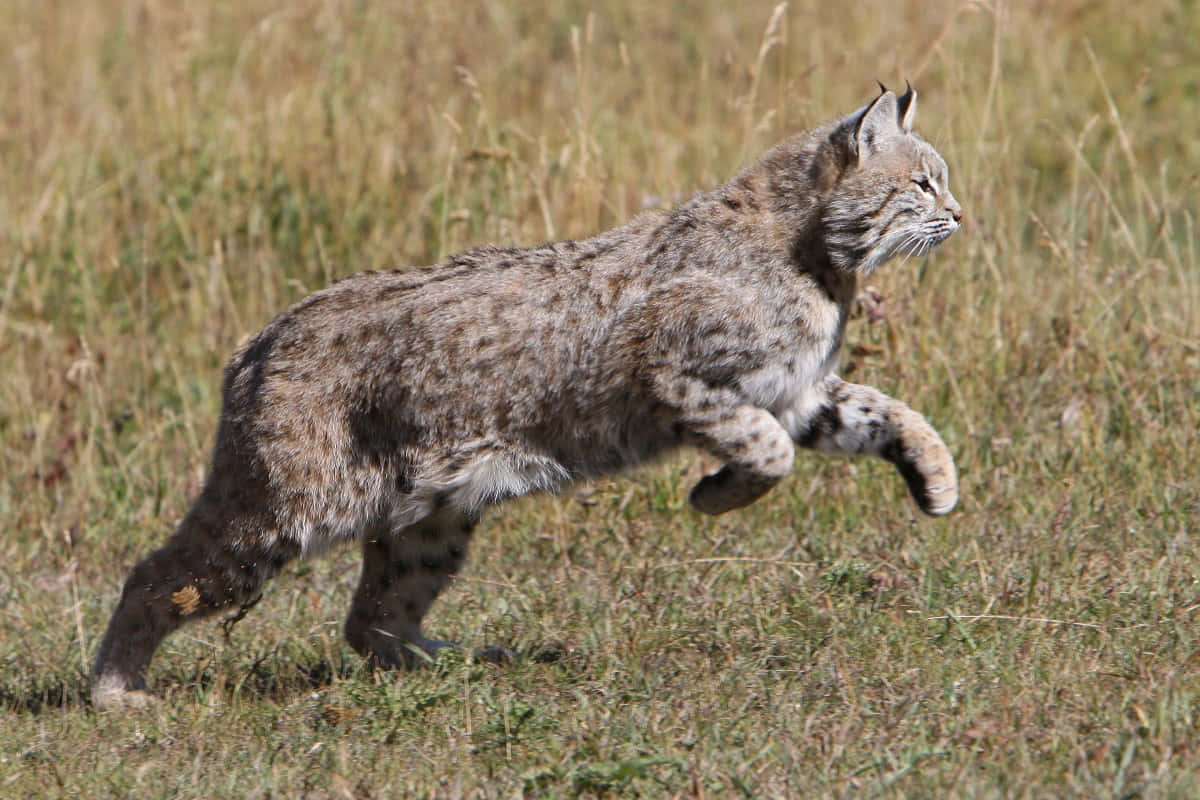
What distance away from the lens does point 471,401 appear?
15.8ft

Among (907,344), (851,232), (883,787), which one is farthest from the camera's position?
(907,344)

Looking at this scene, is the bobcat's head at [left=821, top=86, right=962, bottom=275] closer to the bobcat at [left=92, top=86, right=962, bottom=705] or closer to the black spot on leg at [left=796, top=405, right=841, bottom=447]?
the bobcat at [left=92, top=86, right=962, bottom=705]

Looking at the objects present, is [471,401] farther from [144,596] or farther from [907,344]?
[907,344]

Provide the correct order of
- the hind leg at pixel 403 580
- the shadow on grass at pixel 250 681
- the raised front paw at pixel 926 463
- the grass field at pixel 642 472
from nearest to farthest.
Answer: the grass field at pixel 642 472 → the shadow on grass at pixel 250 681 → the raised front paw at pixel 926 463 → the hind leg at pixel 403 580

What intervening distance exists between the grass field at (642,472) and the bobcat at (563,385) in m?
0.39

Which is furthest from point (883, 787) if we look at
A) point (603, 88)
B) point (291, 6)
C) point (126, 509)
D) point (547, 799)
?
point (291, 6)

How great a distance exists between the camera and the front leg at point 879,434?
191 inches

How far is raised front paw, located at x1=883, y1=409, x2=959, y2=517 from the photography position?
4.83 m

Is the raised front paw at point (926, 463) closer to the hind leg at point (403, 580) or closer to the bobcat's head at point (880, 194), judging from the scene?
the bobcat's head at point (880, 194)

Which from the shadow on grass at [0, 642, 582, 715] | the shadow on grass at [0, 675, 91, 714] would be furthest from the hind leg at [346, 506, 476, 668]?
the shadow on grass at [0, 675, 91, 714]

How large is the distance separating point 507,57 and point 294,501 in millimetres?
5260

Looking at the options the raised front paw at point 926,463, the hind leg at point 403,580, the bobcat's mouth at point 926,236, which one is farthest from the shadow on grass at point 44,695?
the bobcat's mouth at point 926,236

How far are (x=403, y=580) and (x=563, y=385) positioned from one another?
85 centimetres

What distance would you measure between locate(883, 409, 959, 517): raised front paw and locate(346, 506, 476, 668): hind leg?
133 centimetres
